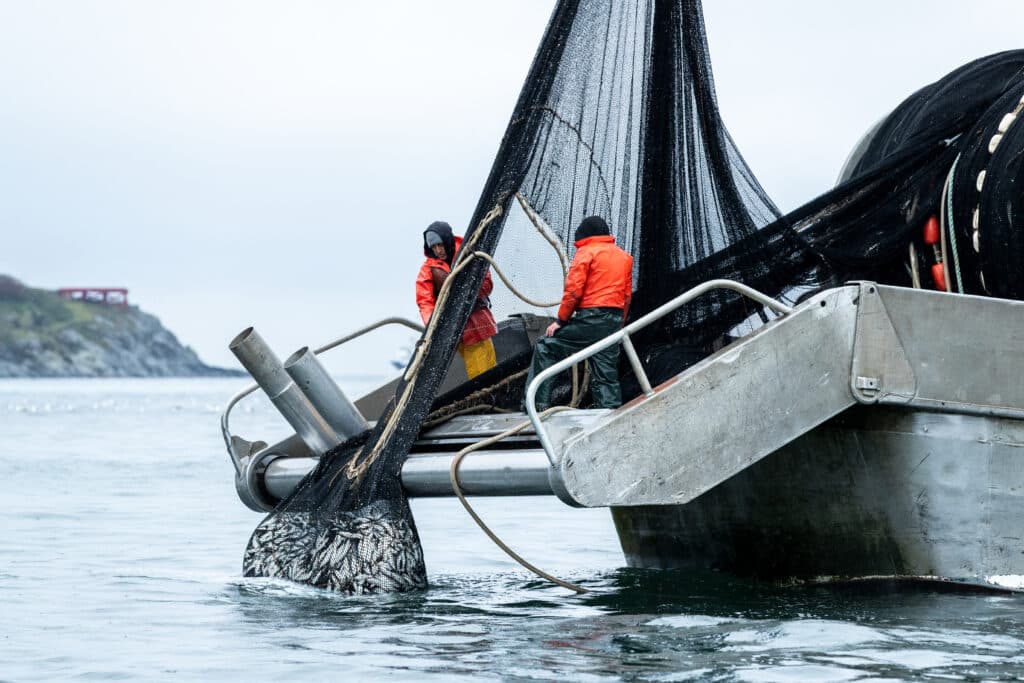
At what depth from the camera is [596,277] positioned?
10055 millimetres

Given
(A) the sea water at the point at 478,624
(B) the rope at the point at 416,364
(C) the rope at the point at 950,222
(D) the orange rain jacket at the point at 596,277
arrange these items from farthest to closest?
(C) the rope at the point at 950,222 < (D) the orange rain jacket at the point at 596,277 < (B) the rope at the point at 416,364 < (A) the sea water at the point at 478,624

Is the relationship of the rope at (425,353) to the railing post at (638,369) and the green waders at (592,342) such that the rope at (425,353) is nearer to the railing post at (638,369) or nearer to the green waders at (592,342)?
the green waders at (592,342)

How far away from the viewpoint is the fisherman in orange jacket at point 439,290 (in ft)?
36.8

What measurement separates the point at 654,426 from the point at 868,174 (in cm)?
317

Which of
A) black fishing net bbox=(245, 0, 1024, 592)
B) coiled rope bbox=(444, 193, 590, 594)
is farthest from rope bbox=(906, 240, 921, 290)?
coiled rope bbox=(444, 193, 590, 594)

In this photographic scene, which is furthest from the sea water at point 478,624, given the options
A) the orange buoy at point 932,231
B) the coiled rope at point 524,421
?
the orange buoy at point 932,231

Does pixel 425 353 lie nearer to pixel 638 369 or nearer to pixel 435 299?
pixel 435 299

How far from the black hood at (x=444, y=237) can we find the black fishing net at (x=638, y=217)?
656 millimetres

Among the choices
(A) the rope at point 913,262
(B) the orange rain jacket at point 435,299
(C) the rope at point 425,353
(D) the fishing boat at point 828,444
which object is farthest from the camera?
(B) the orange rain jacket at point 435,299

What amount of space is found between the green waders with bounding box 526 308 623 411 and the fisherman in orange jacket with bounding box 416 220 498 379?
994 mm

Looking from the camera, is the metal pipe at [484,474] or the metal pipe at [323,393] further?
the metal pipe at [323,393]

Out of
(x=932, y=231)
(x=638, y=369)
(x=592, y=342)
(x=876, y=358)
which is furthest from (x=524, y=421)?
(x=932, y=231)

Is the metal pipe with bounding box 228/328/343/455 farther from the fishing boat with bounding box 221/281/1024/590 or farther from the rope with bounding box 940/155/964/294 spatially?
the rope with bounding box 940/155/964/294

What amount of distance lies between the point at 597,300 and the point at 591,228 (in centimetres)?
48
